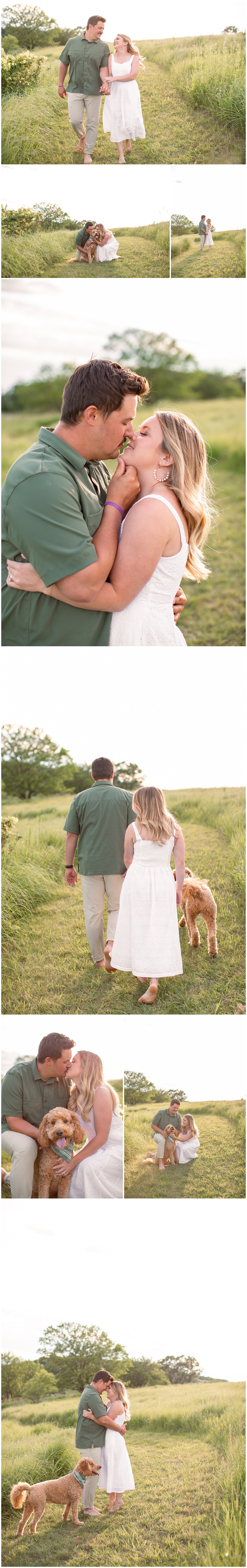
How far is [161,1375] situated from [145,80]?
4772 millimetres

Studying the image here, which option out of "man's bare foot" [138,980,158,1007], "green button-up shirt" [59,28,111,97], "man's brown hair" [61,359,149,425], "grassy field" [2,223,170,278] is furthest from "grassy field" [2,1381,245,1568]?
"green button-up shirt" [59,28,111,97]

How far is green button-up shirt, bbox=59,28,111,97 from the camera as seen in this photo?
3307mm

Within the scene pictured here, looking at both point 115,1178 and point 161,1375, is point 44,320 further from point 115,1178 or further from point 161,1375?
point 161,1375

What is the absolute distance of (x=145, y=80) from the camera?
3.36 metres

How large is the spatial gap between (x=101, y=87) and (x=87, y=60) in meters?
0.11

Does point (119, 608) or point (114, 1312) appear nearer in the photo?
point (119, 608)

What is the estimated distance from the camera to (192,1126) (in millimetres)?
3240

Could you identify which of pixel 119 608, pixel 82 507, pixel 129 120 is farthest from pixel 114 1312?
pixel 129 120

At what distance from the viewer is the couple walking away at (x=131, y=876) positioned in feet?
10.4

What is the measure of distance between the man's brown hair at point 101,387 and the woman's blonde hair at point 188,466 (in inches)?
8.0

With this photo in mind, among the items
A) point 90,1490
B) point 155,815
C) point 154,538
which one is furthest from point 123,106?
point 90,1490

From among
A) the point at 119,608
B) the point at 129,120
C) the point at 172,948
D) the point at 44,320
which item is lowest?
the point at 172,948

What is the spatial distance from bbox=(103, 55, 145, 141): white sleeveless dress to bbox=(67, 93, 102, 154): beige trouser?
30mm

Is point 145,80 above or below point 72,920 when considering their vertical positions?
above
